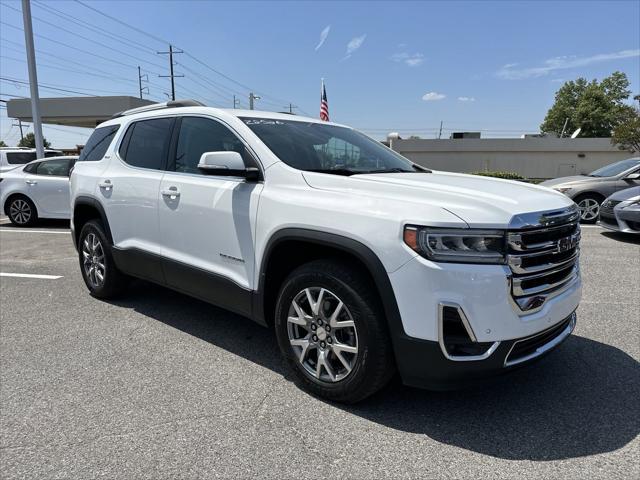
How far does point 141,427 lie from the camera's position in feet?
8.83

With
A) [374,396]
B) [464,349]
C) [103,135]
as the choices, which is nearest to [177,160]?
[103,135]

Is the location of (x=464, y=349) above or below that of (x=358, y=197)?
below

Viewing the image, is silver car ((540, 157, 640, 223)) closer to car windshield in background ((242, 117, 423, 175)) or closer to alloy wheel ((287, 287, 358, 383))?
car windshield in background ((242, 117, 423, 175))

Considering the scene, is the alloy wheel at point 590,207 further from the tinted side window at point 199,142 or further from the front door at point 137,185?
the front door at point 137,185

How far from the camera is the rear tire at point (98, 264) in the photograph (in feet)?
15.7

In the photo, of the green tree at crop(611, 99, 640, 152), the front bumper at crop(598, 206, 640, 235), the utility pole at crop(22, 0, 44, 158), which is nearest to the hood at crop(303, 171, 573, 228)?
the front bumper at crop(598, 206, 640, 235)

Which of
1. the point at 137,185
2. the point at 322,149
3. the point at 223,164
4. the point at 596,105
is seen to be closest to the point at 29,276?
the point at 137,185

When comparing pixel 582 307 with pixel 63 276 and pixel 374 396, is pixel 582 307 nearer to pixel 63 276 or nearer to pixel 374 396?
pixel 374 396

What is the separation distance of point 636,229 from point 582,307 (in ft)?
13.8

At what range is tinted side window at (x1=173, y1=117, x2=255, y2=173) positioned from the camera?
354 cm

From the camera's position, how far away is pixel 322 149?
3629mm

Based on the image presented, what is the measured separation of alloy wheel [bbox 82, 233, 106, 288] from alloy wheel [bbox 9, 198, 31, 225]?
6.50 m

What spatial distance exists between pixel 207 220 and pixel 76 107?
1311 inches

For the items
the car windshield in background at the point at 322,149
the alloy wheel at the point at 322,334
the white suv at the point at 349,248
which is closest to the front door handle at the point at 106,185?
the white suv at the point at 349,248
